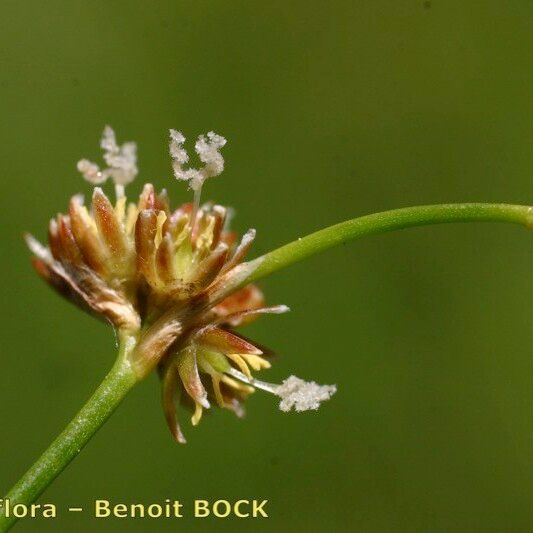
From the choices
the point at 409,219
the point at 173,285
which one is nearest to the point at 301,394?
the point at 173,285

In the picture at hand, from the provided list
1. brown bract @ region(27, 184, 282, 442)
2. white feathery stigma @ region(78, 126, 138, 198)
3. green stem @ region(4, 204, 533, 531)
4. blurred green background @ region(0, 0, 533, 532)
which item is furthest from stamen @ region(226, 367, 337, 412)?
blurred green background @ region(0, 0, 533, 532)

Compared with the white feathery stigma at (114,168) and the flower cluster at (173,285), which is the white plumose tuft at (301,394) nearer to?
the flower cluster at (173,285)

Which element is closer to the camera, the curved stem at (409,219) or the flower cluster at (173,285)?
the curved stem at (409,219)

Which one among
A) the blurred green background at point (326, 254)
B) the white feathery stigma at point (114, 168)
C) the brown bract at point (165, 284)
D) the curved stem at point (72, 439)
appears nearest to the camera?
the curved stem at point (72, 439)

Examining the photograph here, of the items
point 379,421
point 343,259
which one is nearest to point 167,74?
point 343,259

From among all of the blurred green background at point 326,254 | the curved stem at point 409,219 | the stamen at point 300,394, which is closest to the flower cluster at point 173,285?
the stamen at point 300,394

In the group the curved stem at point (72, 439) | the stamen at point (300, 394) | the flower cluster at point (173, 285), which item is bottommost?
the curved stem at point (72, 439)
